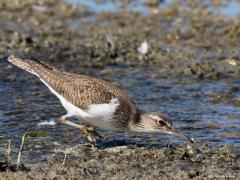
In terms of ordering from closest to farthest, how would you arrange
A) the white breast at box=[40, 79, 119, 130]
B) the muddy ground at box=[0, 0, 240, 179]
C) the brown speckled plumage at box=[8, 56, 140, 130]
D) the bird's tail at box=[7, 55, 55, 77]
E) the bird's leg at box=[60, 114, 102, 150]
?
the muddy ground at box=[0, 0, 240, 179] → the white breast at box=[40, 79, 119, 130] → the brown speckled plumage at box=[8, 56, 140, 130] → the bird's leg at box=[60, 114, 102, 150] → the bird's tail at box=[7, 55, 55, 77]

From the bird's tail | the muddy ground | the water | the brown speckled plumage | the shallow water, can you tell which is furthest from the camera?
the water

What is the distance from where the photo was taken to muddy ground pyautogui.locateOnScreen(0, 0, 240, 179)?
8.62 metres

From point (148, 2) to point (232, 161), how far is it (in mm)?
8802

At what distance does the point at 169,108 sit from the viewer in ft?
37.7

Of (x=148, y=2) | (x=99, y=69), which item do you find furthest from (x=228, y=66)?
(x=148, y=2)

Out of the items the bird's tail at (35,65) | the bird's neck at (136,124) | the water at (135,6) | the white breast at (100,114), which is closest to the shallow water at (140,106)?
the bird's neck at (136,124)

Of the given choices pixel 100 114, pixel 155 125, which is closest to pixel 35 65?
pixel 100 114

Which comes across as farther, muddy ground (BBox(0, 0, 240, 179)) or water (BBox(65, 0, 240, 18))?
water (BBox(65, 0, 240, 18))

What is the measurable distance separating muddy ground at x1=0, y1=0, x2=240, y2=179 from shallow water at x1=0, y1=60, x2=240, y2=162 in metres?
0.16

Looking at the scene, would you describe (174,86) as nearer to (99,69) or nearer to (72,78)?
(99,69)

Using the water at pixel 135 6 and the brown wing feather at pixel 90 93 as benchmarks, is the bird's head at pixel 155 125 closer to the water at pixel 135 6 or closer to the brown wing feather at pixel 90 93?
the brown wing feather at pixel 90 93

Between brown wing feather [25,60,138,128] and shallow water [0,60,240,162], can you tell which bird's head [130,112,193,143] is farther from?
shallow water [0,60,240,162]

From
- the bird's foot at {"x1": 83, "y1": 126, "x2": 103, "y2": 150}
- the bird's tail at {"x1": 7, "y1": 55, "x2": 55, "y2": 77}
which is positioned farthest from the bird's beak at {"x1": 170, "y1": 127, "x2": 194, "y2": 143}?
the bird's tail at {"x1": 7, "y1": 55, "x2": 55, "y2": 77}

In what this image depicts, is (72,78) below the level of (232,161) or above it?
above
